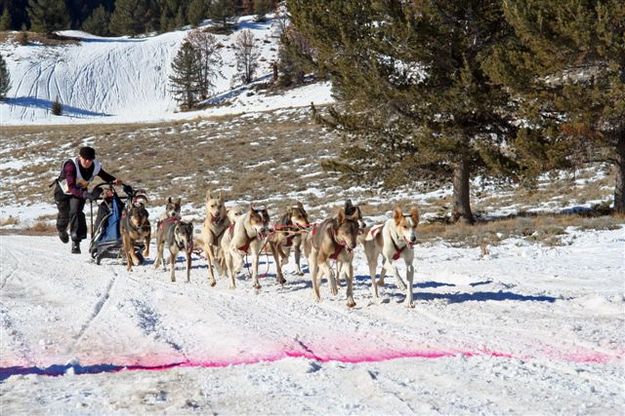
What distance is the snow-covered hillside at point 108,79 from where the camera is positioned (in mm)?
80812

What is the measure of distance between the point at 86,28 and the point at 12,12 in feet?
130

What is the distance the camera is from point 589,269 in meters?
10.1

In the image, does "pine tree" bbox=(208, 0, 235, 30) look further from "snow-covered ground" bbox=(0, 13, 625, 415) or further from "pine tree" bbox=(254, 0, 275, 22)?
"snow-covered ground" bbox=(0, 13, 625, 415)

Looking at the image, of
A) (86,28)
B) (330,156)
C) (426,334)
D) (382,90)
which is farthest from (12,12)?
(426,334)

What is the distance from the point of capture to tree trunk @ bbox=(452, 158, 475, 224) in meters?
17.3

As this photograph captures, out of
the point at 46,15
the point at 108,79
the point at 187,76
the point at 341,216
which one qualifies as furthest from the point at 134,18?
the point at 341,216

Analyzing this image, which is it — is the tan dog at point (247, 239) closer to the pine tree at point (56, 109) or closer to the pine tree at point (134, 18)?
the pine tree at point (56, 109)

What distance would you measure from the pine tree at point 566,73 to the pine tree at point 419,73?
863 millimetres

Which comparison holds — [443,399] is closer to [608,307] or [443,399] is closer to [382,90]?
[608,307]

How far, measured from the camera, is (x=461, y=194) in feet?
57.3

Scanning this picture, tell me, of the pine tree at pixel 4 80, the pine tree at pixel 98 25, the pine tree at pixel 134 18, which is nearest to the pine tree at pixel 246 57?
the pine tree at pixel 4 80

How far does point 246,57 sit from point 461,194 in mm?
74889

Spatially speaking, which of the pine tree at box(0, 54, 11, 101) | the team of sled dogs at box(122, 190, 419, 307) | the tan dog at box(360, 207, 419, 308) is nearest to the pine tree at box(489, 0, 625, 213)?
the team of sled dogs at box(122, 190, 419, 307)

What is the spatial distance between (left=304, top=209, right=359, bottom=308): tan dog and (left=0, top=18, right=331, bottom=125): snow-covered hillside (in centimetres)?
6537
